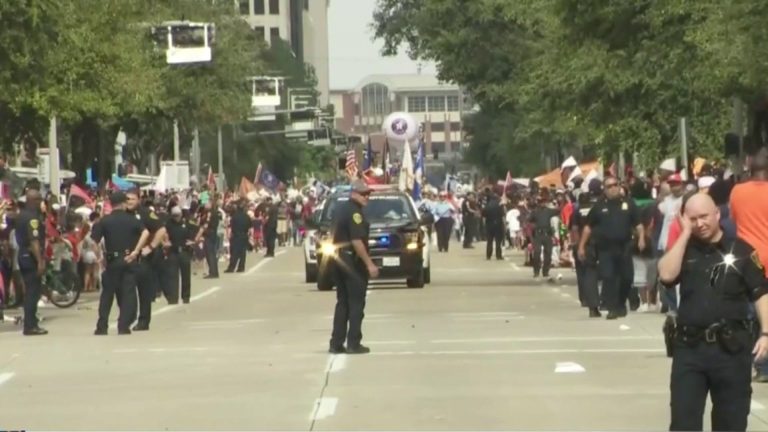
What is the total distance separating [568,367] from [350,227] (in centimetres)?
303

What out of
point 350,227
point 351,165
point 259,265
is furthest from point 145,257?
point 351,165

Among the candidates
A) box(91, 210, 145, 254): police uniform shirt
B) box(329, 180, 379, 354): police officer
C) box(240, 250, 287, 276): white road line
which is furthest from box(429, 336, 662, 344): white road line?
box(240, 250, 287, 276): white road line

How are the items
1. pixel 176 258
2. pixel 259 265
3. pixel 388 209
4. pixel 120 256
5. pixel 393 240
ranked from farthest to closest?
1. pixel 259 265
2. pixel 388 209
3. pixel 393 240
4. pixel 176 258
5. pixel 120 256

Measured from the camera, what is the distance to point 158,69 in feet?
166

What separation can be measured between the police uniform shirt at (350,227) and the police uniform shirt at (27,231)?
5.78 m

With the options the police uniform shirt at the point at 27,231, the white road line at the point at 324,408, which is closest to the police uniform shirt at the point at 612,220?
the police uniform shirt at the point at 27,231

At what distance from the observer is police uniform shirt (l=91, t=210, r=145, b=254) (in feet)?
79.3

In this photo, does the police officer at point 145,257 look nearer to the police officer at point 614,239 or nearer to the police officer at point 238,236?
the police officer at point 614,239

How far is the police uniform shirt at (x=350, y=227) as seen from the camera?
2027 cm

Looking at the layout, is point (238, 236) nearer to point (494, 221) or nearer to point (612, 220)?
point (494, 221)

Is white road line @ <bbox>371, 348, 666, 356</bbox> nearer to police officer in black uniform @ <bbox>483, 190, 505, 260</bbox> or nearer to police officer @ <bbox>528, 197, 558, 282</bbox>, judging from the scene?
police officer @ <bbox>528, 197, 558, 282</bbox>

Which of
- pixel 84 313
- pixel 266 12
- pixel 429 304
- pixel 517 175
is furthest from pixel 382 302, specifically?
pixel 266 12

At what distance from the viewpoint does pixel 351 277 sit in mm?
20141

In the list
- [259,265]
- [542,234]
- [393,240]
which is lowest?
[259,265]
